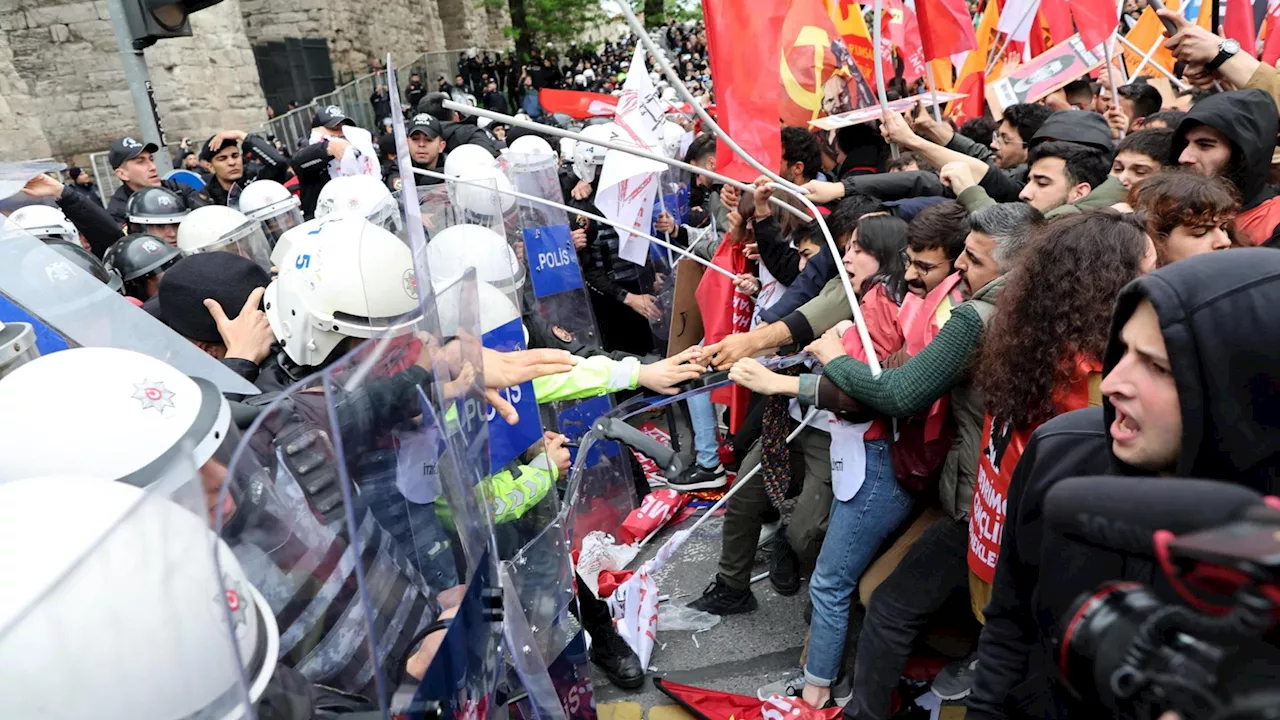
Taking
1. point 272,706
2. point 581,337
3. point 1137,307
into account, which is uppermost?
point 1137,307

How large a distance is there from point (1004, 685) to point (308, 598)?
139 centimetres

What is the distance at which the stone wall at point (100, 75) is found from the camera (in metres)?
13.6

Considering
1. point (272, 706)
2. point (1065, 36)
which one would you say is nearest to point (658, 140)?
point (1065, 36)

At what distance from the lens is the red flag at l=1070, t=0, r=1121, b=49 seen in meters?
5.36

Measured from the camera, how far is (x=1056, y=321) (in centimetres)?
204

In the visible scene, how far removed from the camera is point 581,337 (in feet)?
15.8

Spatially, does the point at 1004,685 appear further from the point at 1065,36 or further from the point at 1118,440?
the point at 1065,36

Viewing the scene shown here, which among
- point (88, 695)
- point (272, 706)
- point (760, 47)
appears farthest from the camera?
point (760, 47)

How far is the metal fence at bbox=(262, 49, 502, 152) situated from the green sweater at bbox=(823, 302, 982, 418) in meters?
12.9

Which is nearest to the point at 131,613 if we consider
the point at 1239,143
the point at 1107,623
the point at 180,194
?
the point at 1107,623

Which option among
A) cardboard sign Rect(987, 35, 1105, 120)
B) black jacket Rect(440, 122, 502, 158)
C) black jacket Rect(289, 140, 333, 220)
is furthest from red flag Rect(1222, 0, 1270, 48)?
black jacket Rect(289, 140, 333, 220)

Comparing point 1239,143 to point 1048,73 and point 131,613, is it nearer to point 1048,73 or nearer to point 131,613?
point 1048,73

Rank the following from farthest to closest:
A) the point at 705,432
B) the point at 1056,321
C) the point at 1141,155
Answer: the point at 705,432, the point at 1141,155, the point at 1056,321

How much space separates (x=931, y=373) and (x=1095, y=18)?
166 inches
